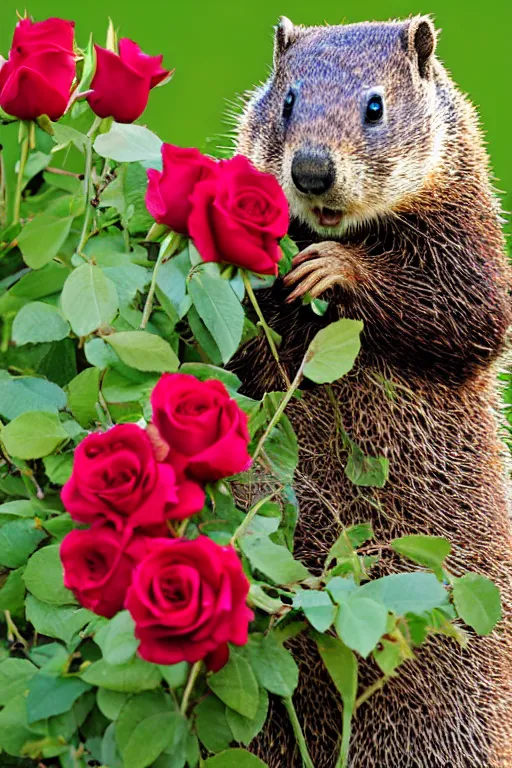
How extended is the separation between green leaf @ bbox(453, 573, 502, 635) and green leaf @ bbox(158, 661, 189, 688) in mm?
346

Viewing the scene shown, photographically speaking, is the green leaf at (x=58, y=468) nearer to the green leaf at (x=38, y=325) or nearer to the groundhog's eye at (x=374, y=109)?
the green leaf at (x=38, y=325)

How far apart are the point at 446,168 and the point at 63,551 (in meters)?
1.08

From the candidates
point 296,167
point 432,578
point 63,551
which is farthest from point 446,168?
point 63,551

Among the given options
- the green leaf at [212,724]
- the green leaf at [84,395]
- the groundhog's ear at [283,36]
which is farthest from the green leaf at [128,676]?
the groundhog's ear at [283,36]

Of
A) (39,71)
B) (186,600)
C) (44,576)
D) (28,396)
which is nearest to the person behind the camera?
(186,600)

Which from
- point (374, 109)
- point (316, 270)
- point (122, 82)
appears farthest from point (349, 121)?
point (122, 82)

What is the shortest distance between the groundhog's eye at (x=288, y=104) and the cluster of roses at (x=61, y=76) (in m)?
0.23

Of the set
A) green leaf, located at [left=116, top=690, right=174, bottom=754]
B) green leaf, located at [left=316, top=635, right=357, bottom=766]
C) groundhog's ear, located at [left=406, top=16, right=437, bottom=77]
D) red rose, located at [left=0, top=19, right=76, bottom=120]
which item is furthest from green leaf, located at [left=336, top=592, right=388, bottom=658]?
groundhog's ear, located at [left=406, top=16, right=437, bottom=77]

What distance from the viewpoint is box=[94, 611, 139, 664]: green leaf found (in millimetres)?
1075

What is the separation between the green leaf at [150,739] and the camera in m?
1.11

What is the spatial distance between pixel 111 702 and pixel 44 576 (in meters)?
0.18

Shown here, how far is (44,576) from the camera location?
1.24 metres

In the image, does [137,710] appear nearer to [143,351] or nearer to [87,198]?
[143,351]

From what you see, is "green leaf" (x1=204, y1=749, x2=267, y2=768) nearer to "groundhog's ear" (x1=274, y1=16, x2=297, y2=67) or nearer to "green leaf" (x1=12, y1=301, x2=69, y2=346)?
"green leaf" (x1=12, y1=301, x2=69, y2=346)
